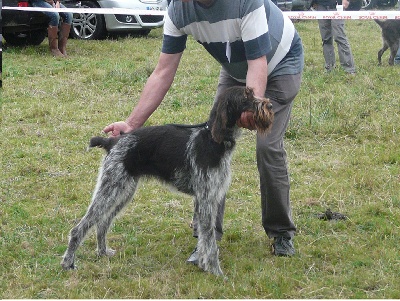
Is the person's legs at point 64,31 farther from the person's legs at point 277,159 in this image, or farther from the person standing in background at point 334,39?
the person's legs at point 277,159

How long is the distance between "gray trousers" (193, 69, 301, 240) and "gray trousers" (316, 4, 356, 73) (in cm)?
724

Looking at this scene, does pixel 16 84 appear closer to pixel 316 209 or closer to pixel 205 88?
pixel 205 88

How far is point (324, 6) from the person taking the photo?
12.2 meters

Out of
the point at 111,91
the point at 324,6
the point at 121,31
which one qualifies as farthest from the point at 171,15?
the point at 121,31

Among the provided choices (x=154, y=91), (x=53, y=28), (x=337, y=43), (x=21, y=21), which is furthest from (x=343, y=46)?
(x=154, y=91)

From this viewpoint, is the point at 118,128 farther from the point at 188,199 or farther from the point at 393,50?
the point at 393,50

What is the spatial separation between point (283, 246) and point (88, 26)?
1091 centimetres

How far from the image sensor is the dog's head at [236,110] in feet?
14.5

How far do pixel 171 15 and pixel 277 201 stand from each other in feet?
5.02

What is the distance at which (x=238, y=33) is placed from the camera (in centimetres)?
460

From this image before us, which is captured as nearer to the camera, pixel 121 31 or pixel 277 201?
pixel 277 201

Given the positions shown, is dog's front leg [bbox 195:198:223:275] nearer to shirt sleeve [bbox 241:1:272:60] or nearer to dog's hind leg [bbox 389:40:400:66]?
shirt sleeve [bbox 241:1:272:60]

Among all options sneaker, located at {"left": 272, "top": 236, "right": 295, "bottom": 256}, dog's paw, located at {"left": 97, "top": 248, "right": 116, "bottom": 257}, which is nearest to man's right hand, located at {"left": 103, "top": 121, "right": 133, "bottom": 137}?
dog's paw, located at {"left": 97, "top": 248, "right": 116, "bottom": 257}

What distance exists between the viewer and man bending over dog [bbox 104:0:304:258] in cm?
451
